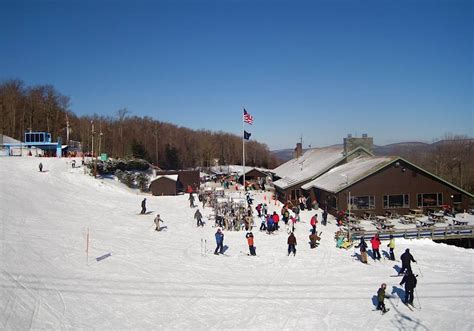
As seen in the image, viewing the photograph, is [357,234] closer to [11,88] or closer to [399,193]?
[399,193]

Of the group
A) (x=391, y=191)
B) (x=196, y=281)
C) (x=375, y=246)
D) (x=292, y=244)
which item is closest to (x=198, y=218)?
(x=292, y=244)

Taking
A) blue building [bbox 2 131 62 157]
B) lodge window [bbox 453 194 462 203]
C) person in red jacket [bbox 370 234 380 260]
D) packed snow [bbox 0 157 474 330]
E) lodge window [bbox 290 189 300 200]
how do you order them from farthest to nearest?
blue building [bbox 2 131 62 157], lodge window [bbox 290 189 300 200], lodge window [bbox 453 194 462 203], person in red jacket [bbox 370 234 380 260], packed snow [bbox 0 157 474 330]

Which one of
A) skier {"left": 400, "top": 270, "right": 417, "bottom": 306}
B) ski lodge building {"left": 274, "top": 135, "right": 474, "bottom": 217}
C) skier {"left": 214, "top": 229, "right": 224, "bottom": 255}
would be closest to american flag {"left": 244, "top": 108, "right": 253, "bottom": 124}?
ski lodge building {"left": 274, "top": 135, "right": 474, "bottom": 217}

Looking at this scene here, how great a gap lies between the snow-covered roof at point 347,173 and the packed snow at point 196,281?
21.1ft

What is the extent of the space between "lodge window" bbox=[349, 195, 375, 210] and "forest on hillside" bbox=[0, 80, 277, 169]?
104ft

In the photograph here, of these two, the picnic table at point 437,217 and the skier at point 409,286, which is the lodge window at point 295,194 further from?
the skier at point 409,286

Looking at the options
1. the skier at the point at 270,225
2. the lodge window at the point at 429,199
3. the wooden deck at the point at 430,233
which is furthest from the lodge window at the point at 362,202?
the skier at the point at 270,225

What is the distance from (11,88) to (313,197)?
3069 inches

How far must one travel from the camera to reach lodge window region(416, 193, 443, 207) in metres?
29.5

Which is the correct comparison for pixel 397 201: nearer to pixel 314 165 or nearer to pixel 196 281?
pixel 314 165

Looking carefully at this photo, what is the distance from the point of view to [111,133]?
8869 centimetres

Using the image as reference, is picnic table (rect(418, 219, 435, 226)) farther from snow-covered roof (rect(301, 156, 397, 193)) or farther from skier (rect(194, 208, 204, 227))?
skier (rect(194, 208, 204, 227))

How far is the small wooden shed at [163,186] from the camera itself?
Answer: 42.1 m

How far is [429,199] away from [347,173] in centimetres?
679
